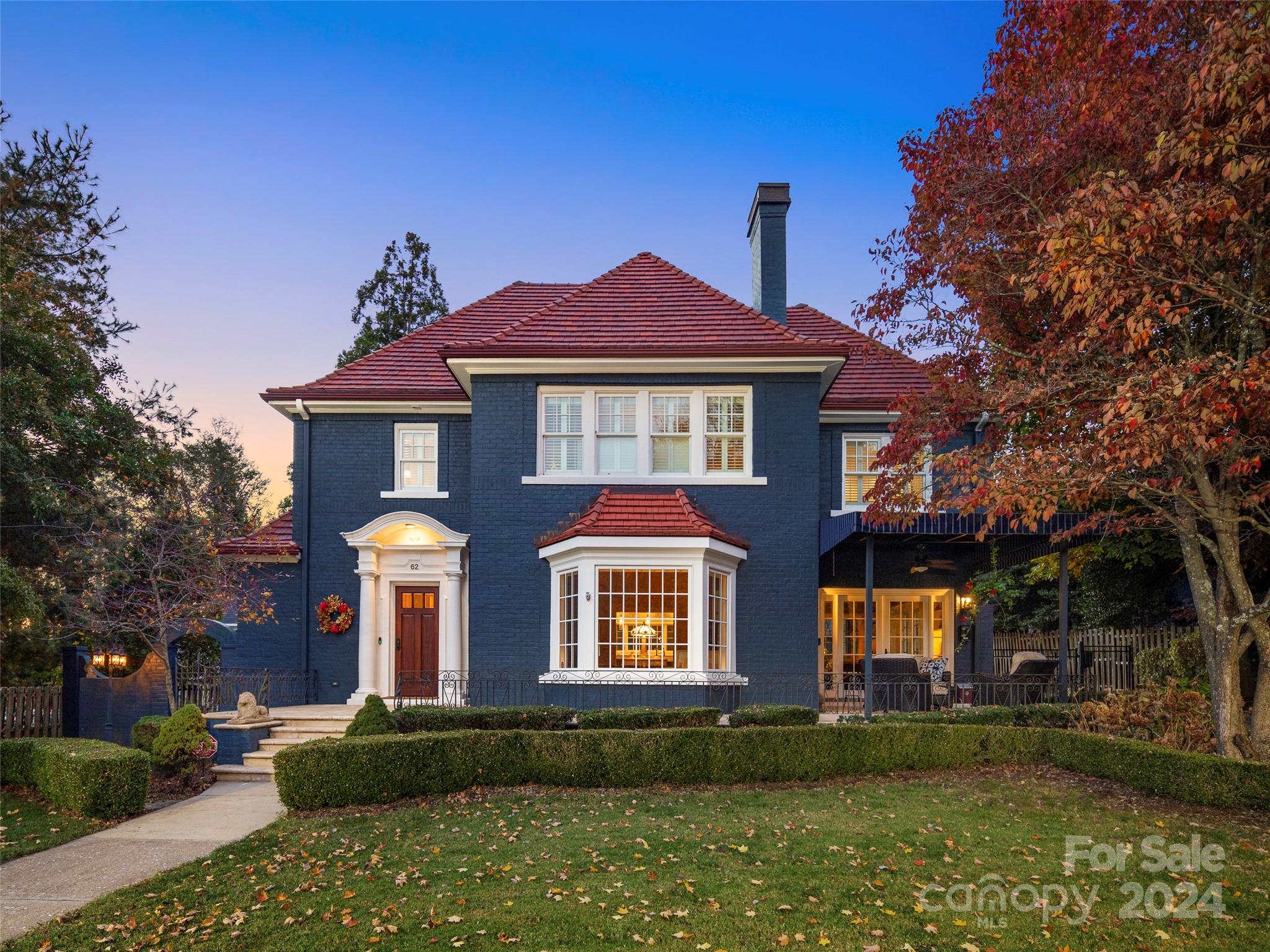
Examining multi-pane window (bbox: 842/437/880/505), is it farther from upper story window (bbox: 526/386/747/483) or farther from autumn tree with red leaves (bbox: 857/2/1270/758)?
autumn tree with red leaves (bbox: 857/2/1270/758)

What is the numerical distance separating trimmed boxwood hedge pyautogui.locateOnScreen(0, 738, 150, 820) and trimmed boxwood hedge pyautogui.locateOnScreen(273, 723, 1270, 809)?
6.27 ft

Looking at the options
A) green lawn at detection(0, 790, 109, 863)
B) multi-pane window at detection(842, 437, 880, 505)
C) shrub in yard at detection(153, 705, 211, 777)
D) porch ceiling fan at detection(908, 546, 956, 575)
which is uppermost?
multi-pane window at detection(842, 437, 880, 505)

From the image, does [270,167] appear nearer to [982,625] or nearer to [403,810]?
[403,810]

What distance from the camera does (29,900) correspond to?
7.06 m

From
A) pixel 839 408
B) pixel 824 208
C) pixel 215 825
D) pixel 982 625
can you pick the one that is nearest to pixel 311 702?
pixel 215 825

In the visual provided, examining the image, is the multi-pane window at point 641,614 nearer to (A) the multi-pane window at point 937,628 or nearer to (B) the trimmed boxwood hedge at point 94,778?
(B) the trimmed boxwood hedge at point 94,778

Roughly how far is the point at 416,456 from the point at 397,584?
8.80ft

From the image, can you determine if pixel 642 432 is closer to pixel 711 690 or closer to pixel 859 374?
pixel 711 690

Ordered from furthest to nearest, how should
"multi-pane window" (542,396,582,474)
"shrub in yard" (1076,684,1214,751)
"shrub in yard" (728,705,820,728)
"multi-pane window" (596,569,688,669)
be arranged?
1. "multi-pane window" (542,396,582,474)
2. "multi-pane window" (596,569,688,669)
3. "shrub in yard" (728,705,820,728)
4. "shrub in yard" (1076,684,1214,751)

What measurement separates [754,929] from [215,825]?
706 cm

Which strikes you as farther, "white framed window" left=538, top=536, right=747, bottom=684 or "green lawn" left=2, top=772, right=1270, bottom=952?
"white framed window" left=538, top=536, right=747, bottom=684

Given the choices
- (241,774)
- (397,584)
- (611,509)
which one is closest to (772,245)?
(611,509)

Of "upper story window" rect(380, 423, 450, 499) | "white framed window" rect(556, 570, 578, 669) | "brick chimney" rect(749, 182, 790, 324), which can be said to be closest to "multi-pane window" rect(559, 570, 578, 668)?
"white framed window" rect(556, 570, 578, 669)

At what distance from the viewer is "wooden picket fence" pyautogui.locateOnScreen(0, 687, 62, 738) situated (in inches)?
530
